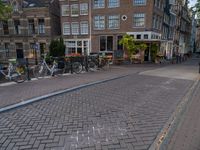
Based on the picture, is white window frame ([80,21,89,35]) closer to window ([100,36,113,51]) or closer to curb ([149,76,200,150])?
window ([100,36,113,51])

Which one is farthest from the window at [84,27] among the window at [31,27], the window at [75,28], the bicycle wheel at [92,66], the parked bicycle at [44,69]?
the parked bicycle at [44,69]

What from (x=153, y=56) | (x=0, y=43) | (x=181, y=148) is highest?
(x=0, y=43)

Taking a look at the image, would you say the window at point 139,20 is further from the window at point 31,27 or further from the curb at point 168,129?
the curb at point 168,129

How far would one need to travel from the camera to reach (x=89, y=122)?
463 cm

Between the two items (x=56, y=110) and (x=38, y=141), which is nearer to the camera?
(x=38, y=141)

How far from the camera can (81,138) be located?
383 cm

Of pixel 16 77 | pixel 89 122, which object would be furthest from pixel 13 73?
pixel 89 122

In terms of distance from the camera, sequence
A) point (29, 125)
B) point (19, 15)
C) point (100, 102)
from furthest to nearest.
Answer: point (19, 15)
point (100, 102)
point (29, 125)

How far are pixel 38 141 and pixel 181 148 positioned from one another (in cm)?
282

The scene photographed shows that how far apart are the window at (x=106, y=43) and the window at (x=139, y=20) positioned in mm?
3841

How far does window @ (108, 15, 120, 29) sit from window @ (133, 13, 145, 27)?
230 cm

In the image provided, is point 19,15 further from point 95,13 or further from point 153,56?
point 153,56

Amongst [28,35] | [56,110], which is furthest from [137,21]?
[56,110]

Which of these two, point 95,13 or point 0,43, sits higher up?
point 95,13
